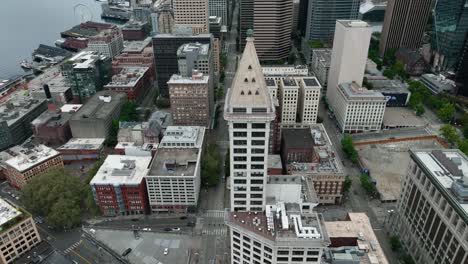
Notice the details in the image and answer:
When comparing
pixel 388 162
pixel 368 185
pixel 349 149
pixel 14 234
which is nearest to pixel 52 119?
pixel 14 234

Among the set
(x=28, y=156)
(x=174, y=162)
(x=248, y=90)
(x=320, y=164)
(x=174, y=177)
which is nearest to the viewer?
(x=248, y=90)

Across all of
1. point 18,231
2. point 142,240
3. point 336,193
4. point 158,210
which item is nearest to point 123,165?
point 158,210

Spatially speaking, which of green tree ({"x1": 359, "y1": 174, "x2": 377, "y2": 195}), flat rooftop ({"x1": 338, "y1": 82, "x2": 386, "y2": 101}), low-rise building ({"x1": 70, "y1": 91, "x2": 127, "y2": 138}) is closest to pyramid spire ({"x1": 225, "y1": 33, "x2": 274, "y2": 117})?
green tree ({"x1": 359, "y1": 174, "x2": 377, "y2": 195})

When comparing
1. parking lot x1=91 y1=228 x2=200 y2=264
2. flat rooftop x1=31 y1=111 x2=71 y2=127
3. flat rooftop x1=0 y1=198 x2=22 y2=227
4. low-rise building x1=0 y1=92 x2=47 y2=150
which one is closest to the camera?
flat rooftop x1=0 y1=198 x2=22 y2=227

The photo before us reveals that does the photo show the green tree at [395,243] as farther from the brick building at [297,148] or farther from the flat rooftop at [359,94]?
the flat rooftop at [359,94]

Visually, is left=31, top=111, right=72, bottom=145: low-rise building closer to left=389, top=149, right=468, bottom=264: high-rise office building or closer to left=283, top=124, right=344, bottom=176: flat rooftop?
left=283, top=124, right=344, bottom=176: flat rooftop

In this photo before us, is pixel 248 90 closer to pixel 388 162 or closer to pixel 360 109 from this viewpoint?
pixel 388 162
